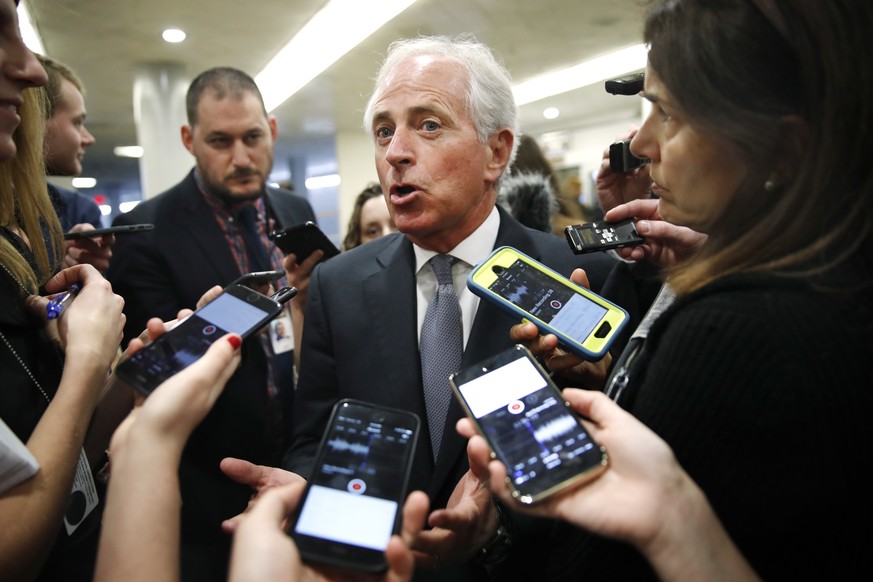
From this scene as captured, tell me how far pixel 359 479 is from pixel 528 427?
0.85 ft

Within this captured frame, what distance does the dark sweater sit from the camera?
628 millimetres

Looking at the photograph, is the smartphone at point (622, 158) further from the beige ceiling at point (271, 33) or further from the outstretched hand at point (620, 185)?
the beige ceiling at point (271, 33)

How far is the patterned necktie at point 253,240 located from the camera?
2.20 m

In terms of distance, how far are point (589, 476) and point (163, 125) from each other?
236 inches

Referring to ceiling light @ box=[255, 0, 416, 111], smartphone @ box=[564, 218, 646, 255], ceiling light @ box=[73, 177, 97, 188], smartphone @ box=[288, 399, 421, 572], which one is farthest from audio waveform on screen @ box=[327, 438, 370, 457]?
ceiling light @ box=[73, 177, 97, 188]

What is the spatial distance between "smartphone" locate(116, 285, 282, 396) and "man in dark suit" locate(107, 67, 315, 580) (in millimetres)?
251

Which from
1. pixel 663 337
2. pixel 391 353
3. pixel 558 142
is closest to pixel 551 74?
pixel 558 142

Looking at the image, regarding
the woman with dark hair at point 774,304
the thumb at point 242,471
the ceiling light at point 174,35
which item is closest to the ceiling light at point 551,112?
the ceiling light at point 174,35

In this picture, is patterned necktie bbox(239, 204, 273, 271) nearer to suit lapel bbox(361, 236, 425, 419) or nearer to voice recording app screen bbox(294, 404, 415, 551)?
suit lapel bbox(361, 236, 425, 419)

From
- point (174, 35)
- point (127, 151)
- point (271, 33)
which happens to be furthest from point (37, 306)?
point (127, 151)

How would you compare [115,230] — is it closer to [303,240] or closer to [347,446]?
[303,240]

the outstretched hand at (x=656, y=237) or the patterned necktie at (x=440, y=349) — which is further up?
the outstretched hand at (x=656, y=237)

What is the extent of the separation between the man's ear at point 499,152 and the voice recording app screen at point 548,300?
457 millimetres

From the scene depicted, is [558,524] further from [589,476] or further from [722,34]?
[722,34]
